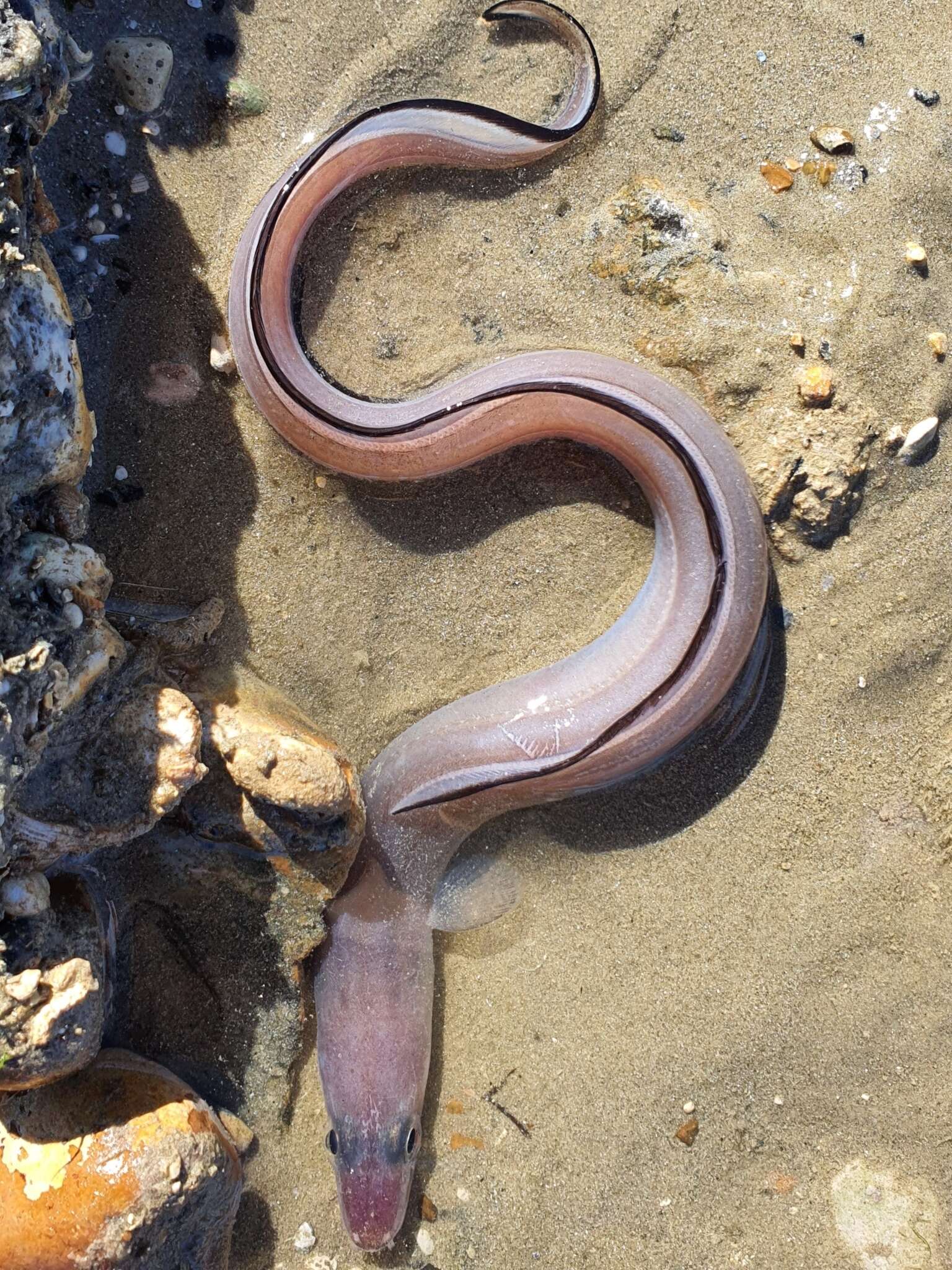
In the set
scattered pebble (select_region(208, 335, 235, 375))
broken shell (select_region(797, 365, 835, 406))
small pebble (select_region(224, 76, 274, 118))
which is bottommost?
scattered pebble (select_region(208, 335, 235, 375))

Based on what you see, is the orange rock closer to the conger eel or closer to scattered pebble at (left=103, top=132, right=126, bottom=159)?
the conger eel

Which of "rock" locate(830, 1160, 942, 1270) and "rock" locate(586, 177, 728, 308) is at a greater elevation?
"rock" locate(586, 177, 728, 308)

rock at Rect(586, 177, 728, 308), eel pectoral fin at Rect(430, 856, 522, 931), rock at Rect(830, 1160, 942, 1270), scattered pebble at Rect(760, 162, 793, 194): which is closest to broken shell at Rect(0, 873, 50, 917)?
eel pectoral fin at Rect(430, 856, 522, 931)

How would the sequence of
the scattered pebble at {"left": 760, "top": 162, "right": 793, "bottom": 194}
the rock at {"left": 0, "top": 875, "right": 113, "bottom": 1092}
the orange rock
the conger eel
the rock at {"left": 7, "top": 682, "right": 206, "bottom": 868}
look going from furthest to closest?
the orange rock → the scattered pebble at {"left": 760, "top": 162, "right": 793, "bottom": 194} → the conger eel → the rock at {"left": 7, "top": 682, "right": 206, "bottom": 868} → the rock at {"left": 0, "top": 875, "right": 113, "bottom": 1092}

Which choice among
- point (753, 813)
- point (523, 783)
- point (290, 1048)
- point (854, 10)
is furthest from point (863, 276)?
point (290, 1048)

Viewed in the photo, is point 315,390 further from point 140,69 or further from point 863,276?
point 863,276

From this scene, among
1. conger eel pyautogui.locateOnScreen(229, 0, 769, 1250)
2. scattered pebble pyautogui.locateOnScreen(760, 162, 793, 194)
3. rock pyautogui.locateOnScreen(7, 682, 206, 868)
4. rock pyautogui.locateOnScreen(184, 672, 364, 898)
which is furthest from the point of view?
scattered pebble pyautogui.locateOnScreen(760, 162, 793, 194)

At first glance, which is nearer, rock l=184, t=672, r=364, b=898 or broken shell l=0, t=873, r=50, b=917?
broken shell l=0, t=873, r=50, b=917

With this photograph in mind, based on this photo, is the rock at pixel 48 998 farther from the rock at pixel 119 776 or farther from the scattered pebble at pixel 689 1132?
the scattered pebble at pixel 689 1132
